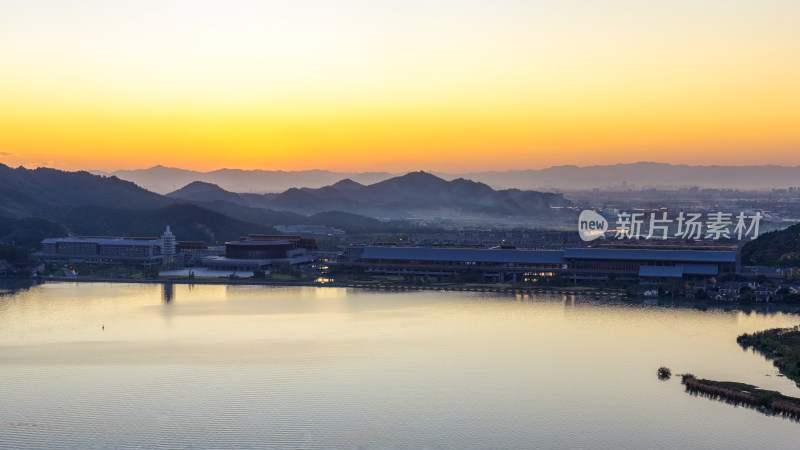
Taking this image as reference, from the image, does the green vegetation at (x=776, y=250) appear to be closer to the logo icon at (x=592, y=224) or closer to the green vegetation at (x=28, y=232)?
the logo icon at (x=592, y=224)

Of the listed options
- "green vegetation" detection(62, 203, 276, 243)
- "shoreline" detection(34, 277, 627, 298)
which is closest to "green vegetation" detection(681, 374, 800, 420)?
"shoreline" detection(34, 277, 627, 298)

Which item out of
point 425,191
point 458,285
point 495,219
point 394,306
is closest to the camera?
point 394,306

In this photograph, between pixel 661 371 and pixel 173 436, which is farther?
pixel 661 371

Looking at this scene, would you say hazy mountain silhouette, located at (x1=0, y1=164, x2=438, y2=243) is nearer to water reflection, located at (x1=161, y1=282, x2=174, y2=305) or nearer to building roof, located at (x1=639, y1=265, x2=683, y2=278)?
water reflection, located at (x1=161, y1=282, x2=174, y2=305)

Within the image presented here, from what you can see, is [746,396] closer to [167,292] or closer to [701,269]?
[701,269]

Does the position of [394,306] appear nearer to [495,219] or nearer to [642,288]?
[642,288]

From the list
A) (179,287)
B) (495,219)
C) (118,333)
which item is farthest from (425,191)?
(118,333)
